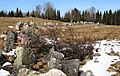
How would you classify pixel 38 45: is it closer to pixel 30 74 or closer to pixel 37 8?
pixel 30 74

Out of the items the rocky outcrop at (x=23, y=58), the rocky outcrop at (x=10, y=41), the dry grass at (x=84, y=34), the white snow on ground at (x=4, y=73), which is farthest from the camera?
the dry grass at (x=84, y=34)

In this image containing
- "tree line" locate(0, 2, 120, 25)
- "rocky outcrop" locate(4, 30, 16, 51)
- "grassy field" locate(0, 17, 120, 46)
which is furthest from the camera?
"tree line" locate(0, 2, 120, 25)

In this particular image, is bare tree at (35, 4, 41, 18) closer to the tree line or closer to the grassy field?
the tree line

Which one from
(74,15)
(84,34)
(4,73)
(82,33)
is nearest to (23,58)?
(4,73)

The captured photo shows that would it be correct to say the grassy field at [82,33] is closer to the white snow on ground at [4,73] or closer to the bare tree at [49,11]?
the white snow on ground at [4,73]

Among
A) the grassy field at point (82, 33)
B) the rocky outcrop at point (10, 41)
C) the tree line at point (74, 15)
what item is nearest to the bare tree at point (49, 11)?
the tree line at point (74, 15)

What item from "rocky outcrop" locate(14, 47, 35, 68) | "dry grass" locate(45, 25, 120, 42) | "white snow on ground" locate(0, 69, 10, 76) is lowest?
"white snow on ground" locate(0, 69, 10, 76)

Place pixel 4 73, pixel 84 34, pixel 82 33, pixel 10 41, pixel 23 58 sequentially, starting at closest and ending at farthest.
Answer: pixel 4 73 → pixel 23 58 → pixel 10 41 → pixel 84 34 → pixel 82 33

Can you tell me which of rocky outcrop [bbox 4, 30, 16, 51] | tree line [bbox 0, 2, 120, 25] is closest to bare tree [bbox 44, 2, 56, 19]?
tree line [bbox 0, 2, 120, 25]

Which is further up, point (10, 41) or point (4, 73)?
point (10, 41)

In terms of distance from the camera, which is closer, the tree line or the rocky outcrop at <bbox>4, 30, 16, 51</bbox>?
the rocky outcrop at <bbox>4, 30, 16, 51</bbox>

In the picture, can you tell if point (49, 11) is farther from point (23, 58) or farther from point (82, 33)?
point (23, 58)

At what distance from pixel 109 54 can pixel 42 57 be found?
13.3 ft

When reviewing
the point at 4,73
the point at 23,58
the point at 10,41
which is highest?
the point at 10,41
